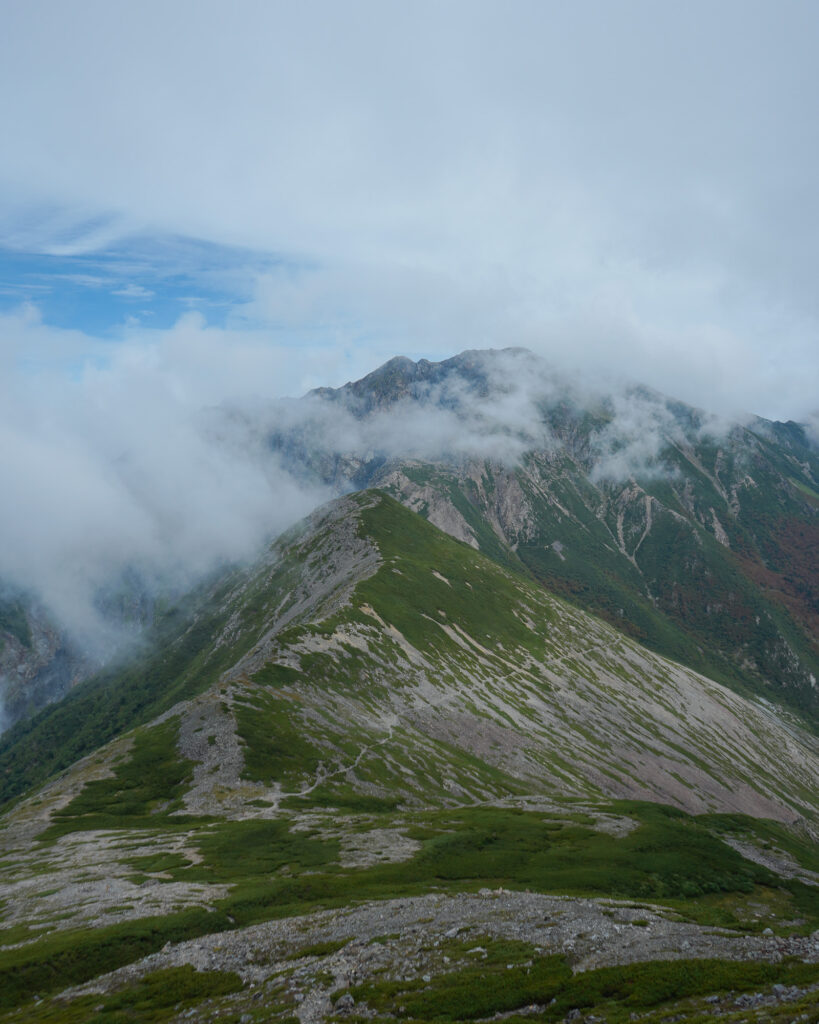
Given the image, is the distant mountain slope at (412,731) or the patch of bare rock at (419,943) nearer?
the patch of bare rock at (419,943)

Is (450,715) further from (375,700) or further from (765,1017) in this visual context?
(765,1017)

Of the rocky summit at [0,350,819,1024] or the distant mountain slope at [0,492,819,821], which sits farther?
the distant mountain slope at [0,492,819,821]

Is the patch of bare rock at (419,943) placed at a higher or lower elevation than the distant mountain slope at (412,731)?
higher

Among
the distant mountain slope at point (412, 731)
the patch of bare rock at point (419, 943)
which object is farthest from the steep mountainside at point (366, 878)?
the distant mountain slope at point (412, 731)

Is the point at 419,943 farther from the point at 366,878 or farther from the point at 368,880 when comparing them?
the point at 366,878

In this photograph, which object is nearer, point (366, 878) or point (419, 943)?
point (419, 943)

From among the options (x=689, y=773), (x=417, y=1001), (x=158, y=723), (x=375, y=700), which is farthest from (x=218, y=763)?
(x=689, y=773)

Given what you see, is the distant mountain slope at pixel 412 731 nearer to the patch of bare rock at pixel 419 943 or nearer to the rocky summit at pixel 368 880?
the rocky summit at pixel 368 880

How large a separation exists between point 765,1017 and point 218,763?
3594 inches

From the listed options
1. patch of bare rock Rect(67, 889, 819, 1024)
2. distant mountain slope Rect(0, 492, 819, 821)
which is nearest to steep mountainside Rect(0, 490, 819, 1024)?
patch of bare rock Rect(67, 889, 819, 1024)

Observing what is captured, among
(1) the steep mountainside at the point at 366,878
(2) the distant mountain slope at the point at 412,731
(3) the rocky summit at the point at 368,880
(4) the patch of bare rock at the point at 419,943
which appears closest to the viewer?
(3) the rocky summit at the point at 368,880

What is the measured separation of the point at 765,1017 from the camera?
23234 millimetres

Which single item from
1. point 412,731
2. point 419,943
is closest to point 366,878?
point 419,943

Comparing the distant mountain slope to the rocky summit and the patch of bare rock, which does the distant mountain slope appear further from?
the patch of bare rock
